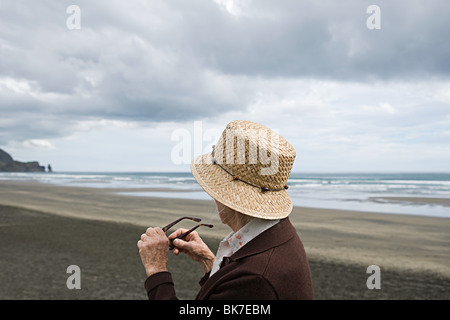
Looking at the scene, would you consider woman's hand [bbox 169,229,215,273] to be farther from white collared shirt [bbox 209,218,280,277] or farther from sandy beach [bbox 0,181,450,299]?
sandy beach [bbox 0,181,450,299]

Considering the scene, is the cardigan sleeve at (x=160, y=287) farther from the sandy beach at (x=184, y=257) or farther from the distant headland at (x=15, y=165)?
the distant headland at (x=15, y=165)

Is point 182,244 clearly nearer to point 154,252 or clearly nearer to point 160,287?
point 154,252

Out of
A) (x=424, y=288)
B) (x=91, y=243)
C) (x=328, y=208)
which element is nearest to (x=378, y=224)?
(x=328, y=208)

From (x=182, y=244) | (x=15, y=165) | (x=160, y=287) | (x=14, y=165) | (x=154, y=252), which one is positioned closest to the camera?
(x=160, y=287)

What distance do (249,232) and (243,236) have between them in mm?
34

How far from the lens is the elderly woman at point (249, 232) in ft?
4.77

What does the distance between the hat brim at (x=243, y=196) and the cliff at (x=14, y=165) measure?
15437 cm

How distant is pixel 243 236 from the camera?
1670mm

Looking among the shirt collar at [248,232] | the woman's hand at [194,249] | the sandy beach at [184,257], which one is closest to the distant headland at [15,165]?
the sandy beach at [184,257]

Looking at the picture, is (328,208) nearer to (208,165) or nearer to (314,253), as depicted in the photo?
(314,253)

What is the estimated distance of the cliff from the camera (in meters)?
135

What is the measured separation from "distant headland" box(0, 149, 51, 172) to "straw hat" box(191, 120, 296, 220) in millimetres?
154464

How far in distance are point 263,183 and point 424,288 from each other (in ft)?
18.9

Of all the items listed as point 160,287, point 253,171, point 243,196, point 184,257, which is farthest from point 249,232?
point 184,257
